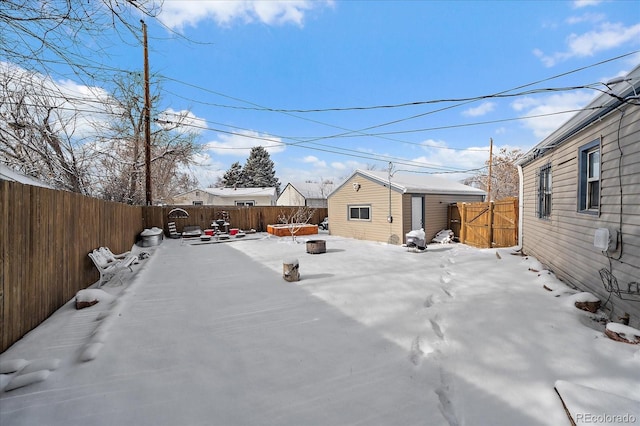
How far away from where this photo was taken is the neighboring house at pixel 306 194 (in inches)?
1100

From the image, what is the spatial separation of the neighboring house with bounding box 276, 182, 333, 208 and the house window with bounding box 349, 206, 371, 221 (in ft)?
46.7

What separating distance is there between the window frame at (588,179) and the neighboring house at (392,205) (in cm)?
614

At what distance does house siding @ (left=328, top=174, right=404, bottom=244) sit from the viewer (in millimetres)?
11062

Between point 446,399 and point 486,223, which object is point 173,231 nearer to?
point 486,223

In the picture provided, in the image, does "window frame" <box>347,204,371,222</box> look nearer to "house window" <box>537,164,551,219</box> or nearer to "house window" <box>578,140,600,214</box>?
"house window" <box>537,164,551,219</box>

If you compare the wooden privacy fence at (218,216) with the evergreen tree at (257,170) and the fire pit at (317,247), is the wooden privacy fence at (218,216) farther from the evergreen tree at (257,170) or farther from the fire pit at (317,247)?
the evergreen tree at (257,170)

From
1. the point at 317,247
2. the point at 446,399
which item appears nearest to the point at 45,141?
the point at 317,247

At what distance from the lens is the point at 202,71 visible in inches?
400

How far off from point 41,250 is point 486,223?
11.9 meters

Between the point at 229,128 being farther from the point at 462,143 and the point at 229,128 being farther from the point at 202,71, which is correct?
the point at 462,143

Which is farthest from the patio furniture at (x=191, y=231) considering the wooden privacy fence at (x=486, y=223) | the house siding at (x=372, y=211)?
the wooden privacy fence at (x=486, y=223)

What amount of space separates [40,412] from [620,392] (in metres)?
4.36

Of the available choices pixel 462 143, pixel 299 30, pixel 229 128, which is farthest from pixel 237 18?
pixel 462 143

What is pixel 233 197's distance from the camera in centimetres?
2889
